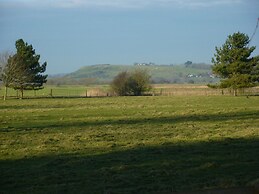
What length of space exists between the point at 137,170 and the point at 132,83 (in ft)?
231

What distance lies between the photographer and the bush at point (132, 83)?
262ft

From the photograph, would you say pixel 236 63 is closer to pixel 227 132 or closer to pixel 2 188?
pixel 227 132

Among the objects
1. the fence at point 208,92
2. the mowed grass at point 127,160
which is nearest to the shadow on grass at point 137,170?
the mowed grass at point 127,160

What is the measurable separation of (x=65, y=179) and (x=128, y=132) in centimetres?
967

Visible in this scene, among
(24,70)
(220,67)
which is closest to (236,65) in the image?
(220,67)

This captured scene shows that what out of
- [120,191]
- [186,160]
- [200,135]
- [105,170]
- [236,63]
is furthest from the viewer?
[236,63]

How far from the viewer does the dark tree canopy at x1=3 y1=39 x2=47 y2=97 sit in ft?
208

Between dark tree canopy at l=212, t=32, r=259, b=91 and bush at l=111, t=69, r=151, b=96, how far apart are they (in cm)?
1555

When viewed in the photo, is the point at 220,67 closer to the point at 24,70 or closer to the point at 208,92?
the point at 208,92

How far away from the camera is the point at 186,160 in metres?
11.2

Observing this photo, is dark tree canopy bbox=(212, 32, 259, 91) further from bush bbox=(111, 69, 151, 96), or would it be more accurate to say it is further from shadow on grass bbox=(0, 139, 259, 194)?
shadow on grass bbox=(0, 139, 259, 194)

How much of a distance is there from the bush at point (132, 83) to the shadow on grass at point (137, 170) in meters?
66.0

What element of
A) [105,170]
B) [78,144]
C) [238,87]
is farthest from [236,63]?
[105,170]

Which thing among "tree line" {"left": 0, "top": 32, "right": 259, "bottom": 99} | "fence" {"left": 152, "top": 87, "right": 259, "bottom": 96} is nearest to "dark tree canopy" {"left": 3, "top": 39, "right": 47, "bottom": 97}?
"tree line" {"left": 0, "top": 32, "right": 259, "bottom": 99}
